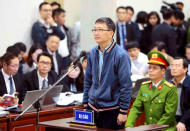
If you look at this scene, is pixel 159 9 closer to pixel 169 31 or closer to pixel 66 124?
pixel 169 31

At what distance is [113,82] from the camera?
365cm

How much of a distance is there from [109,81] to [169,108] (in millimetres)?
902

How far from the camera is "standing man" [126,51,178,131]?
423cm

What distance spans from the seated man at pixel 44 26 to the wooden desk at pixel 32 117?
8.42 ft

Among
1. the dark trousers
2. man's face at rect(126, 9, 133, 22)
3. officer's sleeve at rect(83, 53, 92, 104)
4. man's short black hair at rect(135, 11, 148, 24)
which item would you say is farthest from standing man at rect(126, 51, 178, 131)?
man's short black hair at rect(135, 11, 148, 24)

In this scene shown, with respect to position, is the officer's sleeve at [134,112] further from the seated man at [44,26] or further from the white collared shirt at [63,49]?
the white collared shirt at [63,49]

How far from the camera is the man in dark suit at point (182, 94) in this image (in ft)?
15.0

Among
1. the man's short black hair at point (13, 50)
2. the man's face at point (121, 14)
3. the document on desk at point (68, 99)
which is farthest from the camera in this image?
the man's face at point (121, 14)

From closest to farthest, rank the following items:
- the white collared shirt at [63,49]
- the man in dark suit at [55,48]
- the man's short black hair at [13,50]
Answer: the man's short black hair at [13,50] < the man in dark suit at [55,48] < the white collared shirt at [63,49]

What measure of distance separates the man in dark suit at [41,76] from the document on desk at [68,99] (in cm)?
42

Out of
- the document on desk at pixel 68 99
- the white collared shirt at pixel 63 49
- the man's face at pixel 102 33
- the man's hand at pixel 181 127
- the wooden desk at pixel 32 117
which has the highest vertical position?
the man's face at pixel 102 33

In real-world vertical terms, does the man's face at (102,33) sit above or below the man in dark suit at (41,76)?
above

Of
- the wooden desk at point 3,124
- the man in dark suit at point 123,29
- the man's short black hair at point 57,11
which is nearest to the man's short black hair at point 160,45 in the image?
the man in dark suit at point 123,29

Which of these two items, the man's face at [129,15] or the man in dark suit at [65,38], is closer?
the man in dark suit at [65,38]
